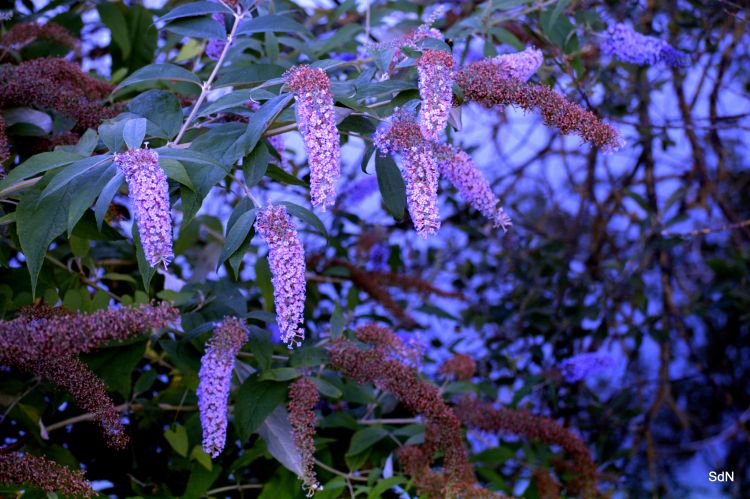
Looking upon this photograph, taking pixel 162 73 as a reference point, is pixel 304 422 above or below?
below

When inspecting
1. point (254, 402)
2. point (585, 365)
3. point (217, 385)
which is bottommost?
point (585, 365)

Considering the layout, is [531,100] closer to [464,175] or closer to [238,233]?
[464,175]

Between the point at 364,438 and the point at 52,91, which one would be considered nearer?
the point at 52,91

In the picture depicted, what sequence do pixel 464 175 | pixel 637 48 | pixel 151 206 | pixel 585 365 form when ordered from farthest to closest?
pixel 585 365 → pixel 637 48 → pixel 464 175 → pixel 151 206

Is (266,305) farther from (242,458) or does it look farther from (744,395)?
(744,395)

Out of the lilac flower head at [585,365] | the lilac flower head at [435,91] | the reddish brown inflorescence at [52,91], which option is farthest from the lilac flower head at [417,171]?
the lilac flower head at [585,365]

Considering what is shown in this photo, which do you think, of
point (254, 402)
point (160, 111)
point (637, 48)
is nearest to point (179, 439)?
point (254, 402)

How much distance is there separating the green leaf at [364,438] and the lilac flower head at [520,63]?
1.91ft

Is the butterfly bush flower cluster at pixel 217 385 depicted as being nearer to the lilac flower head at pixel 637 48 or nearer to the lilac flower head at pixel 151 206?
the lilac flower head at pixel 151 206

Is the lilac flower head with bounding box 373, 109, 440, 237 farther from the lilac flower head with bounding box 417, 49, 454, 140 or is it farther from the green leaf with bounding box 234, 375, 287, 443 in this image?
the green leaf with bounding box 234, 375, 287, 443

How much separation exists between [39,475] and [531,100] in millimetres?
661

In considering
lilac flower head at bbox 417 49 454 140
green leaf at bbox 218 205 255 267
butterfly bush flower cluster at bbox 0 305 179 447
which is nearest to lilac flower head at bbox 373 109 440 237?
lilac flower head at bbox 417 49 454 140

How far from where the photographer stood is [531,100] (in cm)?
96

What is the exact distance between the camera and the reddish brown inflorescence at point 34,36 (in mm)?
1374
